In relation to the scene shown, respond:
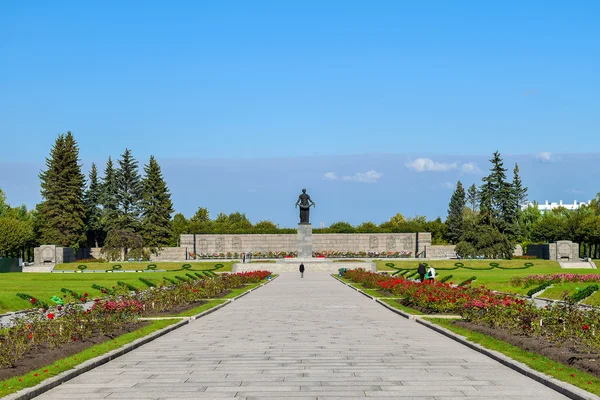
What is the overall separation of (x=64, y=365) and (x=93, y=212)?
7840cm

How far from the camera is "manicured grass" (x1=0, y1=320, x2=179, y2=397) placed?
32.7 feet

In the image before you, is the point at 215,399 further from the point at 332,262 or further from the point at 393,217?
the point at 393,217

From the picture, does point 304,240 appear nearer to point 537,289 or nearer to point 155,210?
point 155,210

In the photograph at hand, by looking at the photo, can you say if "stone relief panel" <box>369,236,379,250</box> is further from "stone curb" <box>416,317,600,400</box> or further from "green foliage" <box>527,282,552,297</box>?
"stone curb" <box>416,317,600,400</box>

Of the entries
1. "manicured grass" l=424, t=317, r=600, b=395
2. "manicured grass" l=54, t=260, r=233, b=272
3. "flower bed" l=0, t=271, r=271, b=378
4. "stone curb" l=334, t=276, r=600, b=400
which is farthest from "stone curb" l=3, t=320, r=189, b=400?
"manicured grass" l=54, t=260, r=233, b=272

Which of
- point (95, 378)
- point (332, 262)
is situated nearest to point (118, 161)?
point (332, 262)

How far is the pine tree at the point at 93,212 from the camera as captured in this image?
86.2 meters

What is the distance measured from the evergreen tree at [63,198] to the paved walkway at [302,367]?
6430 centimetres

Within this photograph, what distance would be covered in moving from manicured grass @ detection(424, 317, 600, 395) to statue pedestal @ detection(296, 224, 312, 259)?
5095cm

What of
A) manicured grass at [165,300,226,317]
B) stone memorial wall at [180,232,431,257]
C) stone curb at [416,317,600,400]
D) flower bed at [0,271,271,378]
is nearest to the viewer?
stone curb at [416,317,600,400]

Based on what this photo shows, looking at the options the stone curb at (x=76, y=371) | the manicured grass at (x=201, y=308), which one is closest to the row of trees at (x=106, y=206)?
the manicured grass at (x=201, y=308)

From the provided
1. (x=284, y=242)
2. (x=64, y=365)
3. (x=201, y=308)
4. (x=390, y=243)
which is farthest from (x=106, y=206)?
(x=64, y=365)

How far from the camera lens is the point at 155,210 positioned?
83062 millimetres

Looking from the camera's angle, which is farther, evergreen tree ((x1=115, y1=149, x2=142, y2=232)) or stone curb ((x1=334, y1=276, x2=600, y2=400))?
evergreen tree ((x1=115, y1=149, x2=142, y2=232))
